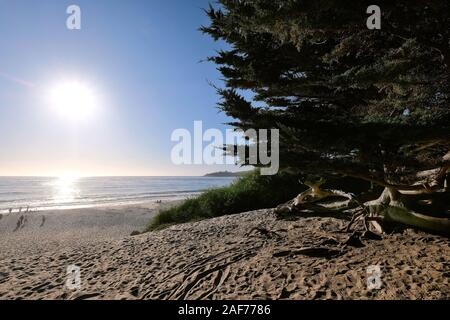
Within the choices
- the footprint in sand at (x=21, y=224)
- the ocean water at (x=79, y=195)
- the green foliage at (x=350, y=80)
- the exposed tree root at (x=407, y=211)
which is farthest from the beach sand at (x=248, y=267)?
the ocean water at (x=79, y=195)

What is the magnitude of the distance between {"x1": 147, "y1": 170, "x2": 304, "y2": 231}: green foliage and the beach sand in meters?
6.64

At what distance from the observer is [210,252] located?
6.48 m

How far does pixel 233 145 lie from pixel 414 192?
3.93 m

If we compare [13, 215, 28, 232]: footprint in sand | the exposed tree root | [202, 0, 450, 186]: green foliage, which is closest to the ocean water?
[13, 215, 28, 232]: footprint in sand

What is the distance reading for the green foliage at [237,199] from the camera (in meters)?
15.6

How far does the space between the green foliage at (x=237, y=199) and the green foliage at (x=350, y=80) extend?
9703 mm

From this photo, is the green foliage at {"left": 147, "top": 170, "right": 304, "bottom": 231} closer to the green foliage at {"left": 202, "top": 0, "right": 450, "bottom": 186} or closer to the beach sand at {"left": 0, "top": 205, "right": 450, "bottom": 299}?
the beach sand at {"left": 0, "top": 205, "right": 450, "bottom": 299}

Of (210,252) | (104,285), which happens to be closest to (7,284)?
(104,285)

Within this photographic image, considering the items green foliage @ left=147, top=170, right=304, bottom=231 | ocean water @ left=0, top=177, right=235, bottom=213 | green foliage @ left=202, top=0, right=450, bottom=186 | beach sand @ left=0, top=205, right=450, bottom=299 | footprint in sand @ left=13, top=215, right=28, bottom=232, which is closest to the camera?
green foliage @ left=202, top=0, right=450, bottom=186

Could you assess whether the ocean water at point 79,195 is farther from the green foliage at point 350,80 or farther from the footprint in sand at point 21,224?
the green foliage at point 350,80

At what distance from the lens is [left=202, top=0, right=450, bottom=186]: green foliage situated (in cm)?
380

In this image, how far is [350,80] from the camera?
4.41m

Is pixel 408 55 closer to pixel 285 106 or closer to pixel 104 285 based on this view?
pixel 285 106

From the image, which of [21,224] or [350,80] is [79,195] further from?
[350,80]
